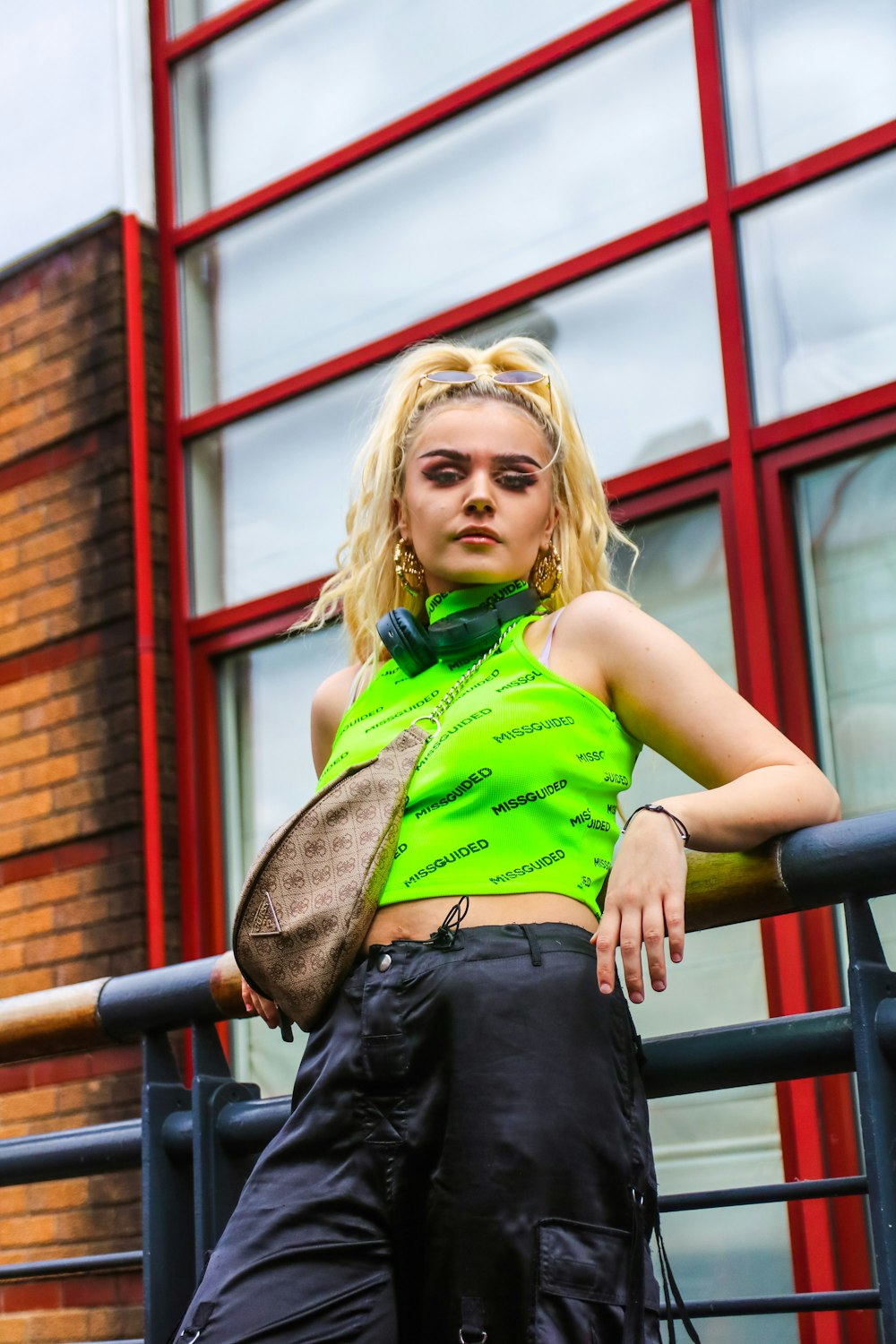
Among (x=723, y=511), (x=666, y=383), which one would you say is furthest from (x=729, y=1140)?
(x=666, y=383)

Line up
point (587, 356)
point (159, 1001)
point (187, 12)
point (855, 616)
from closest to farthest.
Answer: point (159, 1001), point (855, 616), point (587, 356), point (187, 12)

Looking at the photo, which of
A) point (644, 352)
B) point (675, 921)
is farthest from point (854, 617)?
point (675, 921)

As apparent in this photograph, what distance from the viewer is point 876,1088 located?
1.75m

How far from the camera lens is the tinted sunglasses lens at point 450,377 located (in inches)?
91.8

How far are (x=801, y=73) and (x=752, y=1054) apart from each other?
3.20m

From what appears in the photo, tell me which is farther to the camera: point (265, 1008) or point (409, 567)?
point (409, 567)

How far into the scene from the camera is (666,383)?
4.54 meters

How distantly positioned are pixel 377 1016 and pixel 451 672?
0.49 m

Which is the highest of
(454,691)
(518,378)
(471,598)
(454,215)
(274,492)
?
(454,215)

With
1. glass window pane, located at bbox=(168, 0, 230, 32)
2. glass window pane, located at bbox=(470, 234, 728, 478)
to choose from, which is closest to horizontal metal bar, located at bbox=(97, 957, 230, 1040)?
glass window pane, located at bbox=(470, 234, 728, 478)

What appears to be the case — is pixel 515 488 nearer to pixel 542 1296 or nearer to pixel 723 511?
pixel 542 1296

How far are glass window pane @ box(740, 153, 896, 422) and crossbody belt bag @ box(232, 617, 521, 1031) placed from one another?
2.47 m

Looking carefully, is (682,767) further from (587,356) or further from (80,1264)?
(587,356)

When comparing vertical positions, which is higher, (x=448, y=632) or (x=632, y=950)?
(x=448, y=632)
